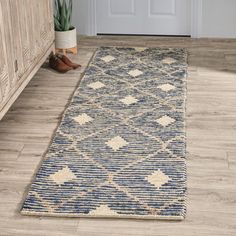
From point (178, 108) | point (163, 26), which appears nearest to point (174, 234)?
point (178, 108)

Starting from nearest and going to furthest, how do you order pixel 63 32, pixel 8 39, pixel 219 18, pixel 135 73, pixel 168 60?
pixel 8 39 < pixel 135 73 < pixel 168 60 < pixel 63 32 < pixel 219 18

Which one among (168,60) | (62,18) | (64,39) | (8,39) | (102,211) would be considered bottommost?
(102,211)

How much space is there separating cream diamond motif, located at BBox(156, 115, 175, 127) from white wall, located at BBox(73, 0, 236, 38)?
1576 mm

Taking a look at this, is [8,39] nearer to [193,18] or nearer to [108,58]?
[108,58]

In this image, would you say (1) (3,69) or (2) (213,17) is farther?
(2) (213,17)

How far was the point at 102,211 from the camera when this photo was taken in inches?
97.0

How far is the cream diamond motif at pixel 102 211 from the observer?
2.45 meters

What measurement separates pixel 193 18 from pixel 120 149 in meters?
1.98

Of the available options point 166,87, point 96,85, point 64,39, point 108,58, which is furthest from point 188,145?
point 64,39

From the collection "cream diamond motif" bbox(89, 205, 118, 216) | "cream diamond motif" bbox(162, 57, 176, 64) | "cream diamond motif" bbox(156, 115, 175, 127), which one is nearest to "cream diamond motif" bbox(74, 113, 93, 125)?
"cream diamond motif" bbox(156, 115, 175, 127)

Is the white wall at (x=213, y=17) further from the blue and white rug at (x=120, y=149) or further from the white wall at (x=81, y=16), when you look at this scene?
the blue and white rug at (x=120, y=149)

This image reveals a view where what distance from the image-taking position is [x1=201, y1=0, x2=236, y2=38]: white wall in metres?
4.54

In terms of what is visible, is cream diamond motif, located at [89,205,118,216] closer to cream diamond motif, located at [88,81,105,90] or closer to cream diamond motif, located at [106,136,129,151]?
cream diamond motif, located at [106,136,129,151]

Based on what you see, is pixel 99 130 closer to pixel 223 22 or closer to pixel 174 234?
pixel 174 234
